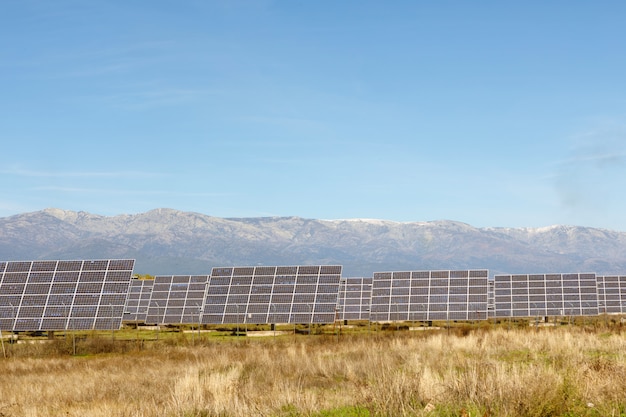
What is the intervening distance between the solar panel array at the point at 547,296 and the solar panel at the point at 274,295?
19478mm

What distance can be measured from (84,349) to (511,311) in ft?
127

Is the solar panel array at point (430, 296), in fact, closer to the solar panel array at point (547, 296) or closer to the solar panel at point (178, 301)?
the solar panel array at point (547, 296)

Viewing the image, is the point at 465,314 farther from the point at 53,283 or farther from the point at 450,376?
the point at 450,376

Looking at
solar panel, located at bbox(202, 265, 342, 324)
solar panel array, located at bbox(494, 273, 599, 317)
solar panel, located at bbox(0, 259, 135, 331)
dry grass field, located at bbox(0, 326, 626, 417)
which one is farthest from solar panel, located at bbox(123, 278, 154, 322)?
solar panel array, located at bbox(494, 273, 599, 317)

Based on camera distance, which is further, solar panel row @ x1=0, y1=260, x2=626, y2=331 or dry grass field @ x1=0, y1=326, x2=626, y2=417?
solar panel row @ x1=0, y1=260, x2=626, y2=331

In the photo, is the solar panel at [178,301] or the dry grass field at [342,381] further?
the solar panel at [178,301]

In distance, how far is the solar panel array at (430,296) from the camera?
181 ft

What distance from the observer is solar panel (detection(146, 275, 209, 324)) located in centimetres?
5606

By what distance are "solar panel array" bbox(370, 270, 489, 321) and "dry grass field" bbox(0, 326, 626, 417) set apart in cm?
1786

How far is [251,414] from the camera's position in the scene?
47.4ft

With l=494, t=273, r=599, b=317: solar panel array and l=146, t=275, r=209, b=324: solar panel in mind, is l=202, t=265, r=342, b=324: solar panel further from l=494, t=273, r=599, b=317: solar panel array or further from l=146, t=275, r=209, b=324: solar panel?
l=494, t=273, r=599, b=317: solar panel array

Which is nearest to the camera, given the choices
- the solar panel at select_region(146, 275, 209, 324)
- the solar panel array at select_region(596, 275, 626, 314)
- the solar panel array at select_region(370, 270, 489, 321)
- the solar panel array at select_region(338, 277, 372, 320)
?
the solar panel array at select_region(370, 270, 489, 321)

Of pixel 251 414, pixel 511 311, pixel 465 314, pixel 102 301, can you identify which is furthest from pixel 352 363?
pixel 511 311

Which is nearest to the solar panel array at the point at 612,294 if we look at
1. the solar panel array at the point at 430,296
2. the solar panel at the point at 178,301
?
the solar panel array at the point at 430,296
